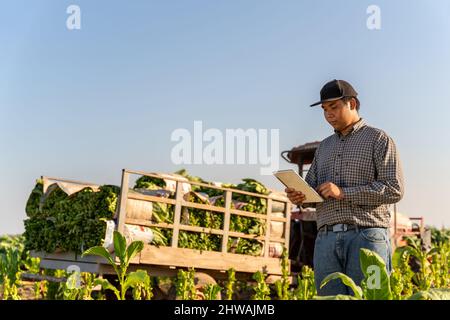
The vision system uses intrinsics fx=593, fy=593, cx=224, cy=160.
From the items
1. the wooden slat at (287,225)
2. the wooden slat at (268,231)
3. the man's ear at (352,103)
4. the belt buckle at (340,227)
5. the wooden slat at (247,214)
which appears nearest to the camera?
the belt buckle at (340,227)

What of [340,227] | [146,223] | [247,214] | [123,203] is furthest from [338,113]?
[247,214]

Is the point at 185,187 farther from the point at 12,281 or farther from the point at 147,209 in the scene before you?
the point at 12,281

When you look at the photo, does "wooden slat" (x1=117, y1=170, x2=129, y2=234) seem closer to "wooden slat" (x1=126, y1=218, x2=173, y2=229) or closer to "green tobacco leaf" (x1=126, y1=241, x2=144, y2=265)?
"wooden slat" (x1=126, y1=218, x2=173, y2=229)

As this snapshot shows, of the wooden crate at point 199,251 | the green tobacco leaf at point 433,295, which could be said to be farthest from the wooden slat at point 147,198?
the green tobacco leaf at point 433,295

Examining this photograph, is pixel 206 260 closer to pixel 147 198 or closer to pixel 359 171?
pixel 147 198

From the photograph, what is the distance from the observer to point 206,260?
7.34m

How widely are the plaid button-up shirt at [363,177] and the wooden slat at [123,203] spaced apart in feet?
Result: 11.6

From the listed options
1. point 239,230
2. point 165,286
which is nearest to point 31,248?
point 165,286

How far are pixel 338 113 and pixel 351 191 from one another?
0.47 m

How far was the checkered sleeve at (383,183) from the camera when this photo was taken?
3.27 meters

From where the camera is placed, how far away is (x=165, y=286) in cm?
814

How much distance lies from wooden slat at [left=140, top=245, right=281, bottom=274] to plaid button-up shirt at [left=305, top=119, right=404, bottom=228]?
3.61m

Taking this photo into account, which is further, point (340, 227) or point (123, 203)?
point (123, 203)

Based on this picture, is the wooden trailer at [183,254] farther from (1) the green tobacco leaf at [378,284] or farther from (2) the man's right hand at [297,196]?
(1) the green tobacco leaf at [378,284]
